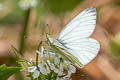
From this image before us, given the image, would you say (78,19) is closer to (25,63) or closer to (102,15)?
(25,63)

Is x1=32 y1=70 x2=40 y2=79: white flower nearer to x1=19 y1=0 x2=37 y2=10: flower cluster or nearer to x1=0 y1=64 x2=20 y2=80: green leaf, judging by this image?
x1=0 y1=64 x2=20 y2=80: green leaf

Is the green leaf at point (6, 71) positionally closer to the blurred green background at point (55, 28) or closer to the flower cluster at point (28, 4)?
the blurred green background at point (55, 28)

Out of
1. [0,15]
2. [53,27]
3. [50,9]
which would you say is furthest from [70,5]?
[0,15]

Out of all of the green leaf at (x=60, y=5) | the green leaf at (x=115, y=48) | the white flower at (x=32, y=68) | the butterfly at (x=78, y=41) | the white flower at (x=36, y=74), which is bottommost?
the green leaf at (x=115, y=48)

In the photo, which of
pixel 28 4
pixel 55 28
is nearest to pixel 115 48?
pixel 28 4

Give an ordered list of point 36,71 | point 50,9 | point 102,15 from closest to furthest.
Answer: point 36,71
point 50,9
point 102,15

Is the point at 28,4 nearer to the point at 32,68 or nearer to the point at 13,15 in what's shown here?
the point at 13,15

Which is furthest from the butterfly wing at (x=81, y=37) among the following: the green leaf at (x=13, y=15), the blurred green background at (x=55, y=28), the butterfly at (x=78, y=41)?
the green leaf at (x=13, y=15)

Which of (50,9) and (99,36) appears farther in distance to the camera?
(99,36)
